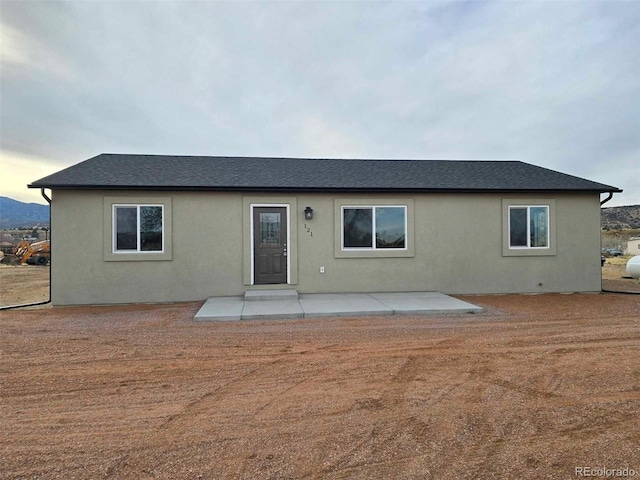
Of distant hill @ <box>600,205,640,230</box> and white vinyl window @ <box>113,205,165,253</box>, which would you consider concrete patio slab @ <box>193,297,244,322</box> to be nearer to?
white vinyl window @ <box>113,205,165,253</box>

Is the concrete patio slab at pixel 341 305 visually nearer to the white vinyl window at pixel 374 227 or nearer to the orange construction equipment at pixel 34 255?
the white vinyl window at pixel 374 227

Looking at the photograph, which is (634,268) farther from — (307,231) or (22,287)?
(22,287)

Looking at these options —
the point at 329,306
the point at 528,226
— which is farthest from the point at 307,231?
the point at 528,226

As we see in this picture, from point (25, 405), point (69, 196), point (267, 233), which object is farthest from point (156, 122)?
point (25, 405)

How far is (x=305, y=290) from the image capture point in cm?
924

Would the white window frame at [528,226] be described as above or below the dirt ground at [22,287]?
above

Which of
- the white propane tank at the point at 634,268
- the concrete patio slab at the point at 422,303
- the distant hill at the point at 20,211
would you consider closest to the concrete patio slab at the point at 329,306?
the concrete patio slab at the point at 422,303

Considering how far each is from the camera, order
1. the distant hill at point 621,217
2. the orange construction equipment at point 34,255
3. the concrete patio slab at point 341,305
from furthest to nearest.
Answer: the distant hill at point 621,217 < the orange construction equipment at point 34,255 < the concrete patio slab at point 341,305

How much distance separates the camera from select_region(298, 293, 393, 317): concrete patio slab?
282 inches

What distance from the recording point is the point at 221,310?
7320 millimetres

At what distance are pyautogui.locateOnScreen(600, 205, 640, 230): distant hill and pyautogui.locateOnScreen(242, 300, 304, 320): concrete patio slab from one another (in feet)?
155

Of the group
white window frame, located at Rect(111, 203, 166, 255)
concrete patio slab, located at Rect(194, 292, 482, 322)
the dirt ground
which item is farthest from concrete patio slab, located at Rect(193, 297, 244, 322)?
the dirt ground

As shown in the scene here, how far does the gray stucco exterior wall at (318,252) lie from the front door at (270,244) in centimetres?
21

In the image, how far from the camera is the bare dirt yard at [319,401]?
7.84 feet
